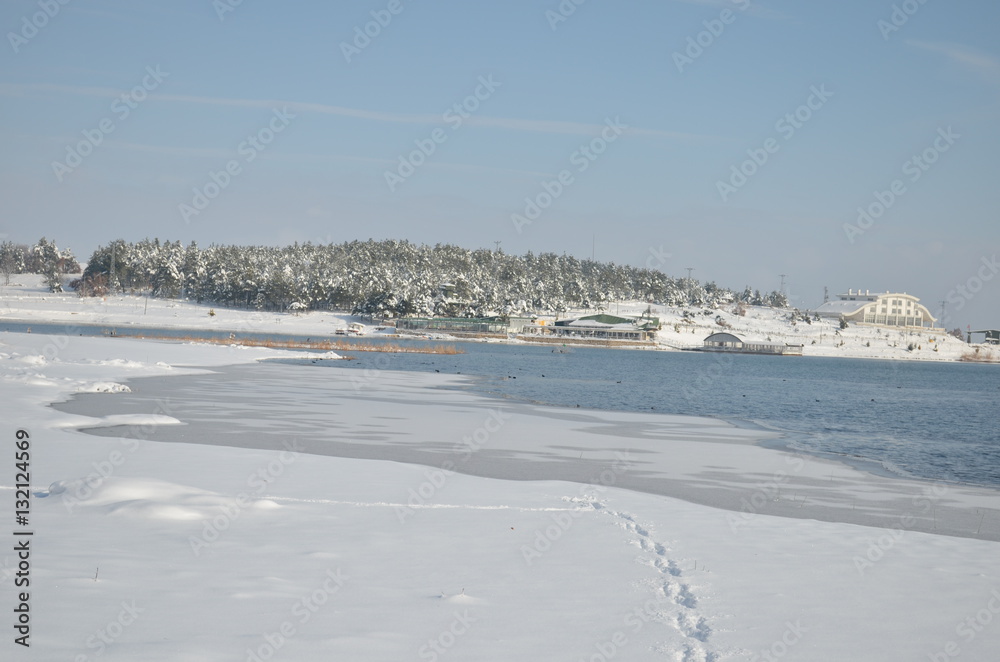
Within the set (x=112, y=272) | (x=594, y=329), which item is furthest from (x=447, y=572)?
(x=112, y=272)

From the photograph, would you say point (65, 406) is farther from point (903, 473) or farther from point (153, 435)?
point (903, 473)

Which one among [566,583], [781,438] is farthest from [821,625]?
[781,438]

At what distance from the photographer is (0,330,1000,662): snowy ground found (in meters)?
8.09

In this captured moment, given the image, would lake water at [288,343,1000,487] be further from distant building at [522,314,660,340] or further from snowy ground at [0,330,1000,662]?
distant building at [522,314,660,340]

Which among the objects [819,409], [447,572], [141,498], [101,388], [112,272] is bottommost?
[819,409]

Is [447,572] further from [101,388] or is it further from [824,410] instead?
[824,410]

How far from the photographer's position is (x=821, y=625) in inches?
367

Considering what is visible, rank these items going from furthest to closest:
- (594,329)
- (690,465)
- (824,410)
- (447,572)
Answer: (594,329), (824,410), (690,465), (447,572)

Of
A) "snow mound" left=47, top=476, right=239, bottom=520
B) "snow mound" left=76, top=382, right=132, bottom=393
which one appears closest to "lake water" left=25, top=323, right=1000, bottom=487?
"snow mound" left=76, top=382, right=132, bottom=393

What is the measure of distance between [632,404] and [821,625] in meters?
35.9

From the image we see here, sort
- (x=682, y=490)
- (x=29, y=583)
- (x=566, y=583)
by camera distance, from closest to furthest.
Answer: (x=29, y=583), (x=566, y=583), (x=682, y=490)

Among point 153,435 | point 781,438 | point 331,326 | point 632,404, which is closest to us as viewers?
point 153,435

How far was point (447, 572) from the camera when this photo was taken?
34.3 ft

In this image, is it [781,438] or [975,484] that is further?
[781,438]
